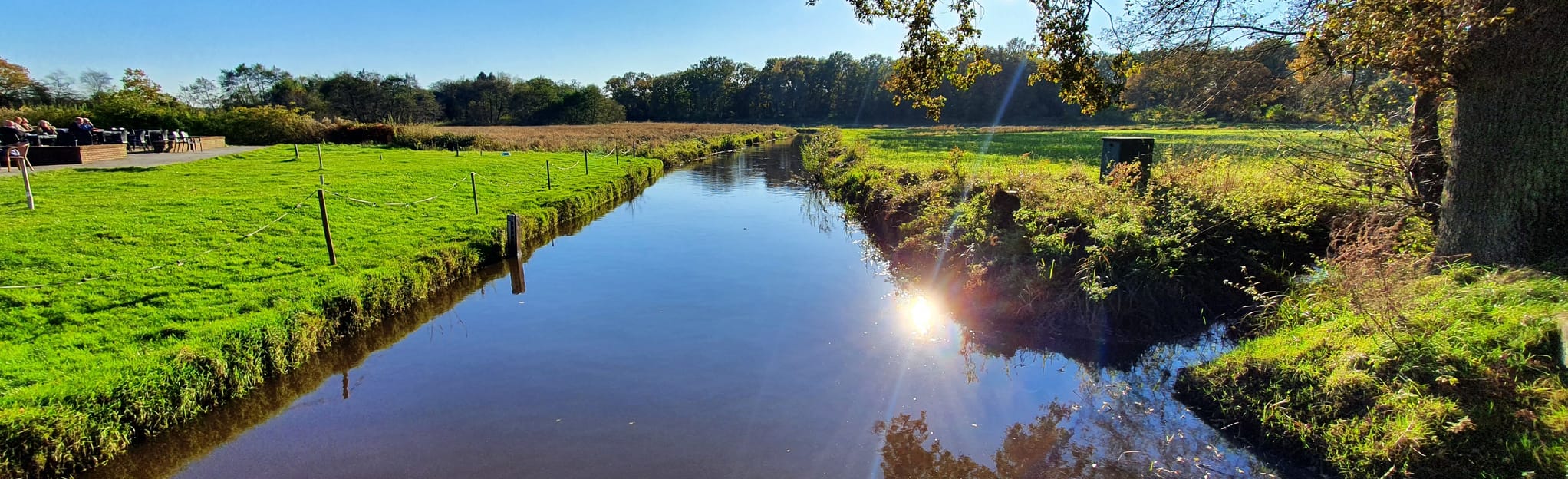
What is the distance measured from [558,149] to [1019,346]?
2743 cm

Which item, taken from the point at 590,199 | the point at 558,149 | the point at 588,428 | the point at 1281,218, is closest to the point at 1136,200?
the point at 1281,218

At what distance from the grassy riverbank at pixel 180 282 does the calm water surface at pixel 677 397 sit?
0.31 m

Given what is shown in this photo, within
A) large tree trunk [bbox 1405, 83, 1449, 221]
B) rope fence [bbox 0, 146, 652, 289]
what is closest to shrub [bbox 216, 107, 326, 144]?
rope fence [bbox 0, 146, 652, 289]

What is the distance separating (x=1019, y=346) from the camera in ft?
22.9

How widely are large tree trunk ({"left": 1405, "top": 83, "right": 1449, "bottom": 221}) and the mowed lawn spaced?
11.4 meters

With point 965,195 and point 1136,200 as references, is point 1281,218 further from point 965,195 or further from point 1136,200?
point 965,195

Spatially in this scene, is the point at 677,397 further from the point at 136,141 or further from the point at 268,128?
the point at 268,128

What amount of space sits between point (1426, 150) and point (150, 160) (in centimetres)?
2758

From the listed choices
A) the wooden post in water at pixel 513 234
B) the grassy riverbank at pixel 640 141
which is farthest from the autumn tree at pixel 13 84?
the wooden post in water at pixel 513 234

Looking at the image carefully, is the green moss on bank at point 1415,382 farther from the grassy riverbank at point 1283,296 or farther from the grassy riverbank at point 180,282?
the grassy riverbank at point 180,282

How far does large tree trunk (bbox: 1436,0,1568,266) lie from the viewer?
15.6 feet

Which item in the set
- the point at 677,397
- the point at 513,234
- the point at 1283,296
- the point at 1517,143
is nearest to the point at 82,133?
the point at 513,234

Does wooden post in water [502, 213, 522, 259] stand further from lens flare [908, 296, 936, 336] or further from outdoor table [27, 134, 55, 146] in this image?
outdoor table [27, 134, 55, 146]

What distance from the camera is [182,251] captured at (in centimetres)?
814
